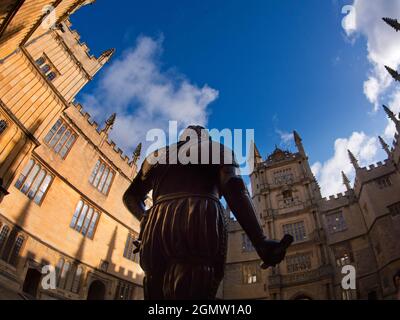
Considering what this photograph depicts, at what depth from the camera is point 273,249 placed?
1.80 meters

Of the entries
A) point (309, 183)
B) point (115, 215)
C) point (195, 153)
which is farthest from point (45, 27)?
point (309, 183)

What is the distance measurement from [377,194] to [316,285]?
10.1 m

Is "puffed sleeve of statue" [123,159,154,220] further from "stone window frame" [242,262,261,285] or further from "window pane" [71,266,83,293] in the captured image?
"stone window frame" [242,262,261,285]

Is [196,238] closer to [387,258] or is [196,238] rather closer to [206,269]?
[206,269]

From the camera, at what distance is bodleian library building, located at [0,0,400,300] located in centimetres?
1423

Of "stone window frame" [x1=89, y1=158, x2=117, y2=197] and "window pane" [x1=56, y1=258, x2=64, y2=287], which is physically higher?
"stone window frame" [x1=89, y1=158, x2=117, y2=197]

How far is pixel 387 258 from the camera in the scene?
20.5 m

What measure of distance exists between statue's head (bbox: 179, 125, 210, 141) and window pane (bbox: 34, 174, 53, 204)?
16338mm

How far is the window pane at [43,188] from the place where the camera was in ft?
52.5

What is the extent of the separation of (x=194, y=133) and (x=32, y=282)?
16.9 metres

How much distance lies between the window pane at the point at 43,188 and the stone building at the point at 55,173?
6 centimetres

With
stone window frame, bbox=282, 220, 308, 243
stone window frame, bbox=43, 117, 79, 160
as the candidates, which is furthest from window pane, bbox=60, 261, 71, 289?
stone window frame, bbox=282, 220, 308, 243

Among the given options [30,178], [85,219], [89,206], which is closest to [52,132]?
[30,178]

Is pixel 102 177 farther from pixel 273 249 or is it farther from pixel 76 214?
pixel 273 249
